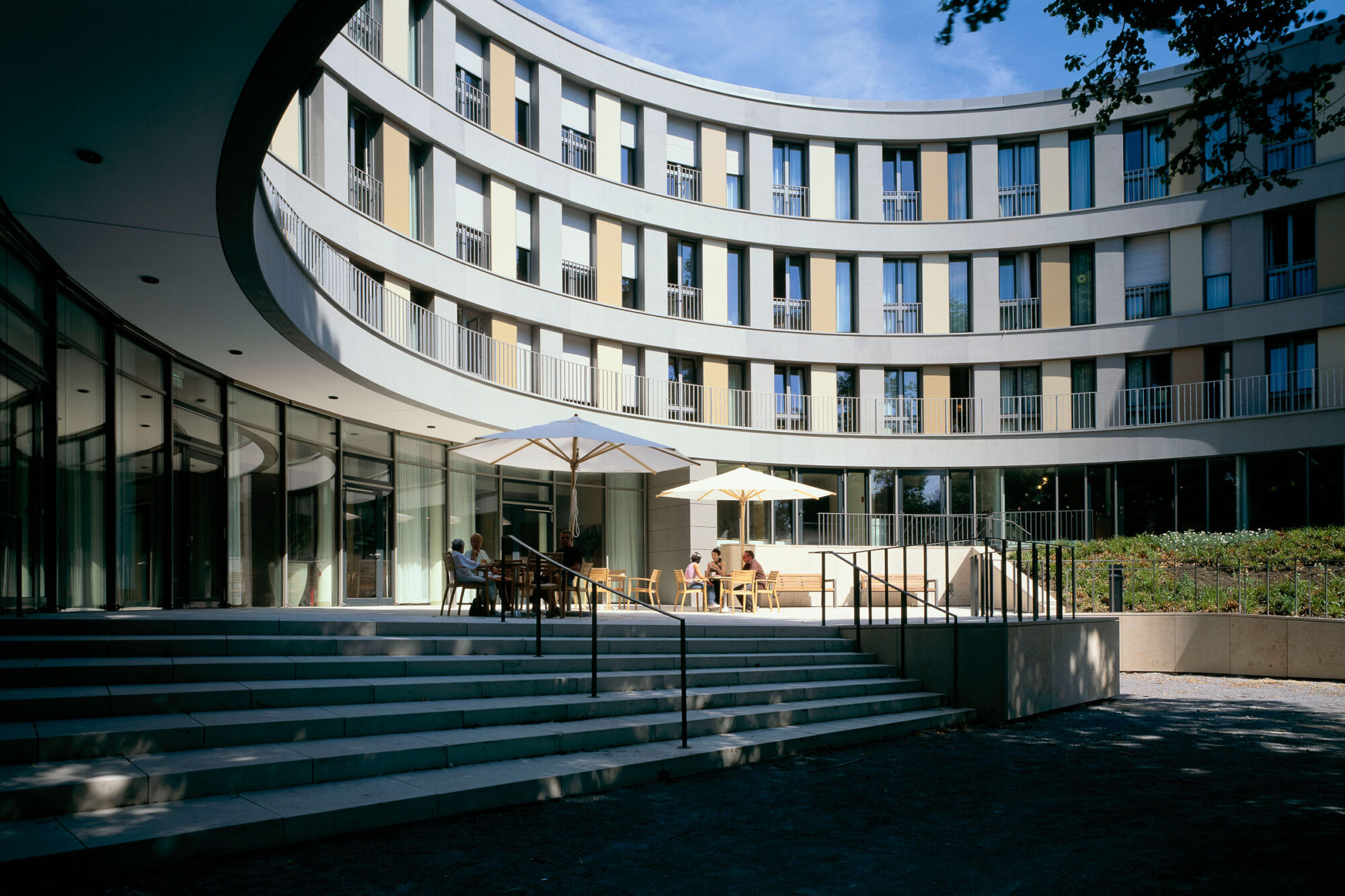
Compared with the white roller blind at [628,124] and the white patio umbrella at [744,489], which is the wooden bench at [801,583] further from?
the white roller blind at [628,124]

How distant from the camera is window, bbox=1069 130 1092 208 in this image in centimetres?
2784

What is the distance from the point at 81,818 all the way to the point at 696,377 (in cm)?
2172

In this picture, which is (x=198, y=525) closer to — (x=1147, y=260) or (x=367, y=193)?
(x=367, y=193)

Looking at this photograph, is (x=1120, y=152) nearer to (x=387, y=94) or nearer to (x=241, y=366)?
(x=387, y=94)

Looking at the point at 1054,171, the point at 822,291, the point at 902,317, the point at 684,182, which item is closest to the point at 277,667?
the point at 684,182

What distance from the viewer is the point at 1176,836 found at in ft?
20.2

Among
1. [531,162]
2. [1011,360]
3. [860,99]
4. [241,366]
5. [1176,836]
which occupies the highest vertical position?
[860,99]

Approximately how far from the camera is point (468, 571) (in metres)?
13.2

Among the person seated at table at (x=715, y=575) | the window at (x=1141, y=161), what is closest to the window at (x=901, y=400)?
the window at (x=1141, y=161)

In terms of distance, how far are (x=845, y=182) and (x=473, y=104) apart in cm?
1105

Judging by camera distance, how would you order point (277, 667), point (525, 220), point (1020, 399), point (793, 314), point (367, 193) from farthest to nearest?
1. point (1020, 399)
2. point (793, 314)
3. point (525, 220)
4. point (367, 193)
5. point (277, 667)

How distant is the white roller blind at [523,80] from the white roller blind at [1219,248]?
666 inches

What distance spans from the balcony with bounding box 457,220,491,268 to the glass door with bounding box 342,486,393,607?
5456mm

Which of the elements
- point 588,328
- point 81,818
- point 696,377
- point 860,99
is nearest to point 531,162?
point 588,328
